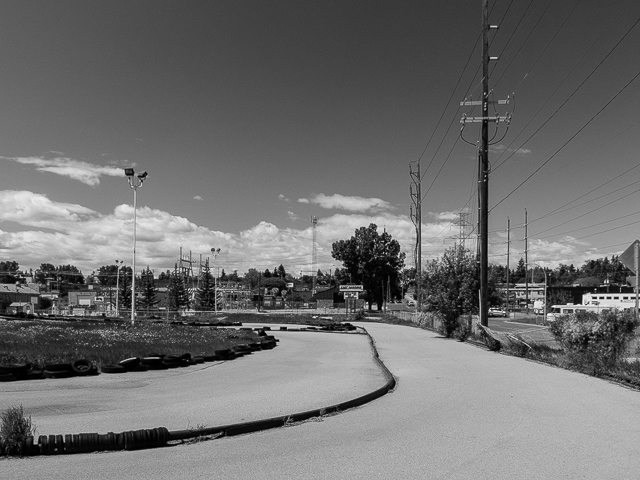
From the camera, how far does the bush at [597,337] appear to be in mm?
16516

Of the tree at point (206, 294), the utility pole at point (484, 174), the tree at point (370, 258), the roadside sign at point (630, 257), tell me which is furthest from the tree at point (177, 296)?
the roadside sign at point (630, 257)

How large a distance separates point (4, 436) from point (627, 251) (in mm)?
17220

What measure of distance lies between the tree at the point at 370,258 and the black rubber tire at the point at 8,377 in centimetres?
8961

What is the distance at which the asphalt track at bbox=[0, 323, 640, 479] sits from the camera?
Result: 6.46 metres

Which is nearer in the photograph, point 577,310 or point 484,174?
point 577,310

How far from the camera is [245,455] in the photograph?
23.5 feet

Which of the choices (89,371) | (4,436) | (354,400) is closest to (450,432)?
(354,400)

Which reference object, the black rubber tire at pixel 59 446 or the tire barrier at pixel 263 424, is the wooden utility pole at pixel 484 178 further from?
the black rubber tire at pixel 59 446

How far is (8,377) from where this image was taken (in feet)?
42.5

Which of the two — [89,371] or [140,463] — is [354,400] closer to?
[140,463]

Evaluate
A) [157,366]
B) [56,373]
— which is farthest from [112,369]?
[56,373]

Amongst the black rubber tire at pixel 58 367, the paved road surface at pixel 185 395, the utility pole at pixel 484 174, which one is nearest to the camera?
the paved road surface at pixel 185 395

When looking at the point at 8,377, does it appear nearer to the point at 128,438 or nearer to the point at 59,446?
the point at 59,446

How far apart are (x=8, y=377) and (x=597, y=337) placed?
1598 cm
